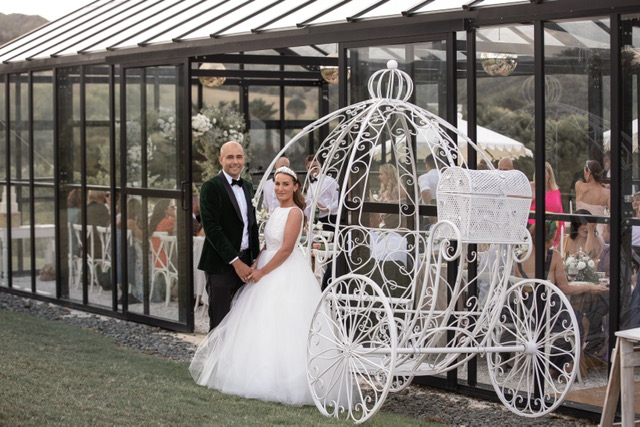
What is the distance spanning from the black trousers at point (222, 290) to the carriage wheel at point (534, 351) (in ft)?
6.41

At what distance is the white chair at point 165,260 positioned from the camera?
33.2ft

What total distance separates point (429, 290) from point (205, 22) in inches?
160

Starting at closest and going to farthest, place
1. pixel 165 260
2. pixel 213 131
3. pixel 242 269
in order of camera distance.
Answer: pixel 242 269 < pixel 165 260 < pixel 213 131

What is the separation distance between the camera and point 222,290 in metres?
7.64

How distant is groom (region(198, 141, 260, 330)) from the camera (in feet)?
24.5

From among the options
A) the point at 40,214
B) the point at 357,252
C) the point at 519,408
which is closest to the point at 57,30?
the point at 40,214

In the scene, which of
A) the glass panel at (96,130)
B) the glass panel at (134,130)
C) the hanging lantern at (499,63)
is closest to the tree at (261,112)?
the glass panel at (96,130)

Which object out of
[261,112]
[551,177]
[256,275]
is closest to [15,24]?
[261,112]

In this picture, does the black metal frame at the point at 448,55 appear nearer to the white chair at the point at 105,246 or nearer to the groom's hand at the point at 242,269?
the white chair at the point at 105,246

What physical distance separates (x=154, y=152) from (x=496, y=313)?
16.8 feet

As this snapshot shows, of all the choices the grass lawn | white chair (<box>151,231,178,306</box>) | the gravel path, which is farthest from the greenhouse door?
the grass lawn

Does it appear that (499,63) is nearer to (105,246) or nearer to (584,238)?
(584,238)

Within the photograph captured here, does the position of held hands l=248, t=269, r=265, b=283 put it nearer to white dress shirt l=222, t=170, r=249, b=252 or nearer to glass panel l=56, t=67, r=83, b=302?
white dress shirt l=222, t=170, r=249, b=252

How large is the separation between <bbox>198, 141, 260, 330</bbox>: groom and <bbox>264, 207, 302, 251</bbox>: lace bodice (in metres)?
0.27
